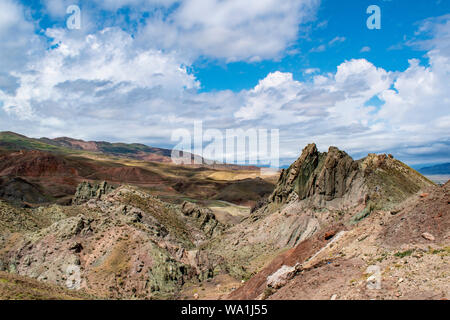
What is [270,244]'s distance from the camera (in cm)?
3788

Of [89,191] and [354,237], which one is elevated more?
[89,191]

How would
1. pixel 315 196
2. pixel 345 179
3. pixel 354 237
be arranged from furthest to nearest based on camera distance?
pixel 315 196
pixel 345 179
pixel 354 237

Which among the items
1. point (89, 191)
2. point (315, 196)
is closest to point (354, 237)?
point (315, 196)

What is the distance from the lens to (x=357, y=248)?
17922mm

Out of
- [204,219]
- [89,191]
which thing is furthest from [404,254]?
[89,191]

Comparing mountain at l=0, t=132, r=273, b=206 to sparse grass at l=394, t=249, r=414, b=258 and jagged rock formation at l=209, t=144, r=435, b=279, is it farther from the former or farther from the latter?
sparse grass at l=394, t=249, r=414, b=258

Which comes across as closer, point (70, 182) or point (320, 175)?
point (320, 175)

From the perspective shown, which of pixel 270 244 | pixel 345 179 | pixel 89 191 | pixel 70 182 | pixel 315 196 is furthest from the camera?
pixel 70 182

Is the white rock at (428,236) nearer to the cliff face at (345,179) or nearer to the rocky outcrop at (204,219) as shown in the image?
the cliff face at (345,179)

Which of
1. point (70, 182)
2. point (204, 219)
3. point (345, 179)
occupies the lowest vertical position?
point (204, 219)

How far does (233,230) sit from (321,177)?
14.9 meters

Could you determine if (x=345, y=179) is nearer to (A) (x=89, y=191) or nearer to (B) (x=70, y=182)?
(A) (x=89, y=191)
